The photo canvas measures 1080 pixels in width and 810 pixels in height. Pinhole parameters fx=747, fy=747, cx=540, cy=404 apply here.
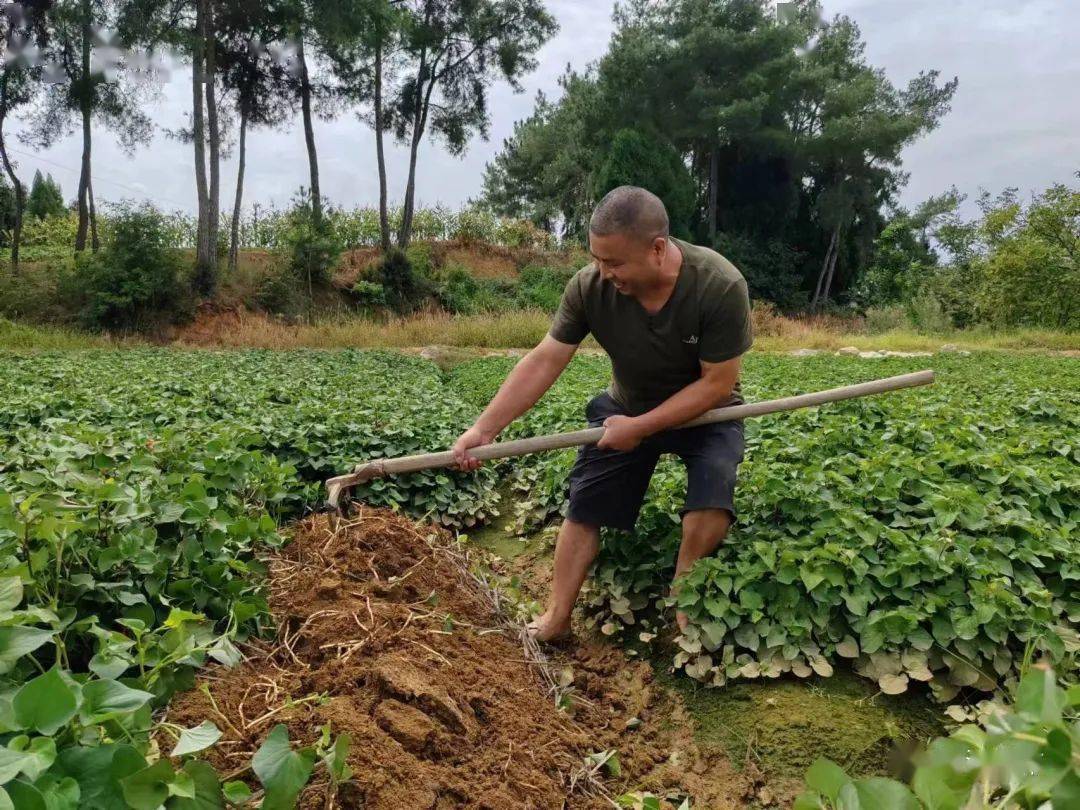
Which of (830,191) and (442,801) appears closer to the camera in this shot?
(442,801)

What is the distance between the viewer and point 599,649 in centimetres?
345

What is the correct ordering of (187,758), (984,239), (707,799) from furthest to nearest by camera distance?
(984,239) < (707,799) < (187,758)

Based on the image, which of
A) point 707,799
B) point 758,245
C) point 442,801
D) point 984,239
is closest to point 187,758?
point 442,801

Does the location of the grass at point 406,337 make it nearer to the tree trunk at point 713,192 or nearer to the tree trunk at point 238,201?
the tree trunk at point 238,201

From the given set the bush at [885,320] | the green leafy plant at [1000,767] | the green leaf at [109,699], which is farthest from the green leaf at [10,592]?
the bush at [885,320]

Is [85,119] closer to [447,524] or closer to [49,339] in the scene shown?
[49,339]

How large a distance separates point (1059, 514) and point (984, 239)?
25351 millimetres

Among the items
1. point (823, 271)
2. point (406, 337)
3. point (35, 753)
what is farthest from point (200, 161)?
point (823, 271)

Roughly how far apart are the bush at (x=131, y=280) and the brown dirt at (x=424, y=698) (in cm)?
1828

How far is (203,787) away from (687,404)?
88.0 inches

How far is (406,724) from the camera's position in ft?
7.04

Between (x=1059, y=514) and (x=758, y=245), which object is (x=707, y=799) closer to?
(x=1059, y=514)

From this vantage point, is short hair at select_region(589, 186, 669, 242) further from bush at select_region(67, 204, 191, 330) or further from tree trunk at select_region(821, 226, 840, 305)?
tree trunk at select_region(821, 226, 840, 305)

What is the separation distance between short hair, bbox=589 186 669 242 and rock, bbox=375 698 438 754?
1873 mm
